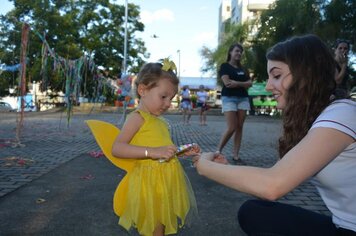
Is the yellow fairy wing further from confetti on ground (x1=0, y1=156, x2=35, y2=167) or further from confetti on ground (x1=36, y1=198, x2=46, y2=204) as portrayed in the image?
confetti on ground (x1=0, y1=156, x2=35, y2=167)

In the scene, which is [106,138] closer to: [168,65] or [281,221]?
[168,65]

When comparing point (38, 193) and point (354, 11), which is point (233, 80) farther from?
point (354, 11)

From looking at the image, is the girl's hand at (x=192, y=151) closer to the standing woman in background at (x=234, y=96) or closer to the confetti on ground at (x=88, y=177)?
the confetti on ground at (x=88, y=177)

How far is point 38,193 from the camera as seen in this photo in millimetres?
3959

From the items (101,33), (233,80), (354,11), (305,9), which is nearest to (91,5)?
(101,33)

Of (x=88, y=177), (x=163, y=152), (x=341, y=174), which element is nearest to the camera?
(x=341, y=174)

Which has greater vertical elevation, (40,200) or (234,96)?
(234,96)

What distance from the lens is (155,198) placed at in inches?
91.4

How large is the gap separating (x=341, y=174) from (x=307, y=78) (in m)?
0.42

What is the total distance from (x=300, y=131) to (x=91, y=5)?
2992 cm

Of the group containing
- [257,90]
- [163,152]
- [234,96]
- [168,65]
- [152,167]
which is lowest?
[152,167]

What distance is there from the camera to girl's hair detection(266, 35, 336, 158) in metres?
1.63

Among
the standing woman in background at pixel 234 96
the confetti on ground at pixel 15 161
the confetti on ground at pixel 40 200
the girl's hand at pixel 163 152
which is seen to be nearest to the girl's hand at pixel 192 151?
the girl's hand at pixel 163 152

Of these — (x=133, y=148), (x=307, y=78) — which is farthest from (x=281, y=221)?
(x=133, y=148)
